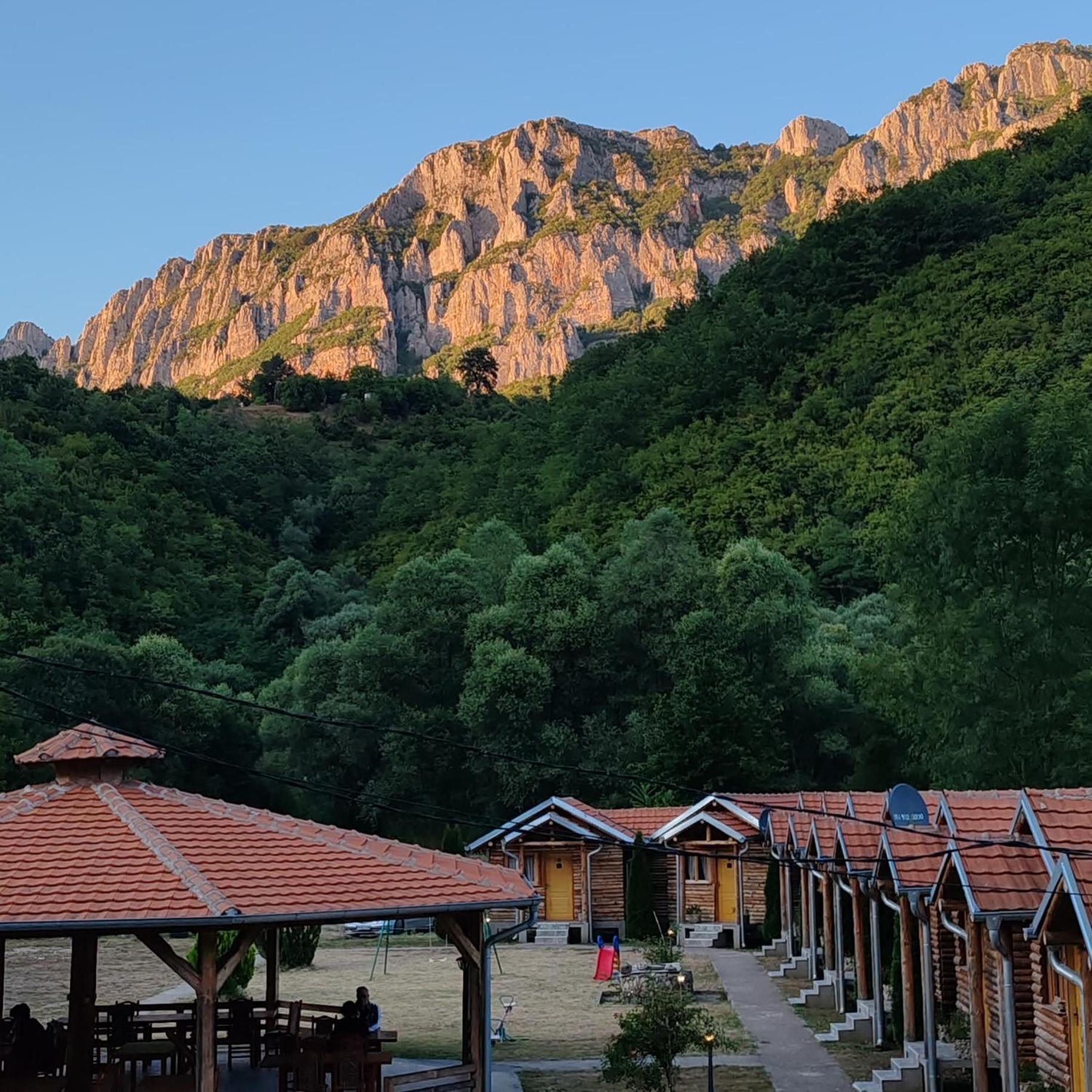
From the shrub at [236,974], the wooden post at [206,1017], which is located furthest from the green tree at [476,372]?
the wooden post at [206,1017]

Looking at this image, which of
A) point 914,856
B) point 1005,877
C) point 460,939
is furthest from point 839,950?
point 460,939

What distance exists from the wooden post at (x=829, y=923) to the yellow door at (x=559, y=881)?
1424cm

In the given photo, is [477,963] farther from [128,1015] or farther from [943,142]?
[943,142]

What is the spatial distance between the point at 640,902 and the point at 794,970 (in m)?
8.41

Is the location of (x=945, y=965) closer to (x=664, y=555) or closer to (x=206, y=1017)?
(x=206, y=1017)

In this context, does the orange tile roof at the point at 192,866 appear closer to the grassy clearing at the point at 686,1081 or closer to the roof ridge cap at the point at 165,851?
the roof ridge cap at the point at 165,851

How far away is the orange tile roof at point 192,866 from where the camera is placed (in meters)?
12.8

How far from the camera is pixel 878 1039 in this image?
19516 mm

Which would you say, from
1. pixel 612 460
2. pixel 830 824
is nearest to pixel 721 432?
pixel 612 460

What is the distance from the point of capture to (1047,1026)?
49.6ft

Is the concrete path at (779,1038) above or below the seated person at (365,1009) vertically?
below

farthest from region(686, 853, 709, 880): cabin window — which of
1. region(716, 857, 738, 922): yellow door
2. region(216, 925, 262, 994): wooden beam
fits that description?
region(216, 925, 262, 994): wooden beam

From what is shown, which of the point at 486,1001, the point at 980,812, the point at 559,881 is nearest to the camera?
the point at 486,1001

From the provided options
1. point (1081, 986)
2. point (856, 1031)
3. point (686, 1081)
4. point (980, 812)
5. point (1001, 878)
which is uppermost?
point (980, 812)
